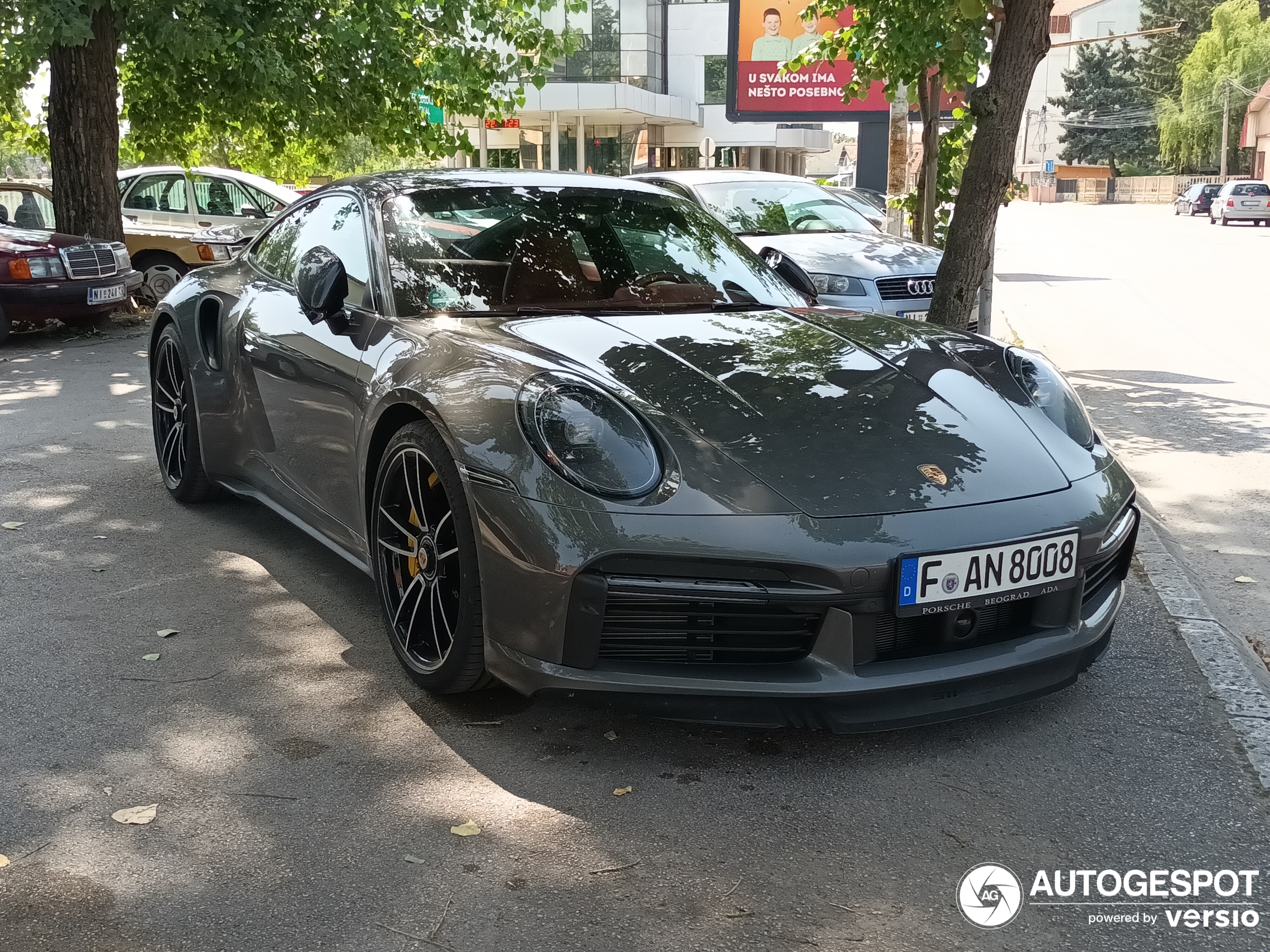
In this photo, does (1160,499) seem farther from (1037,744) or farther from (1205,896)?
(1205,896)

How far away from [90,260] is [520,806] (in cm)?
1029

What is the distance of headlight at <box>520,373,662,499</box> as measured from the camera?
9.72 feet

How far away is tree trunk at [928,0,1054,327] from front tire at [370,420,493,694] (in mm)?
4097

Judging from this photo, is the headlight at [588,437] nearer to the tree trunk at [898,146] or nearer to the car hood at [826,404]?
the car hood at [826,404]

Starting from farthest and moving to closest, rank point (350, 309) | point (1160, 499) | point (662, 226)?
point (1160, 499)
point (662, 226)
point (350, 309)

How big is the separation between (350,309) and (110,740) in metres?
1.47

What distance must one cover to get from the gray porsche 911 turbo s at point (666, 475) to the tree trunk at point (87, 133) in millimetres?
9342

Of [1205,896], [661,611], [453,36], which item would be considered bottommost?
[1205,896]

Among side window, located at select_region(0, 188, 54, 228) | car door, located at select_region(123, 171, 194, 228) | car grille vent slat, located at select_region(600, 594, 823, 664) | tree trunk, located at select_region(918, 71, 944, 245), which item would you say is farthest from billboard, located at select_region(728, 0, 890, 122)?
car grille vent slat, located at select_region(600, 594, 823, 664)

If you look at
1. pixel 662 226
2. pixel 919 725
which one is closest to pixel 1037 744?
pixel 919 725

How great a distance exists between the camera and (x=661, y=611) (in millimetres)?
2893

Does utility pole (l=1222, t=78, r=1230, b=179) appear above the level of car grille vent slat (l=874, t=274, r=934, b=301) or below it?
above

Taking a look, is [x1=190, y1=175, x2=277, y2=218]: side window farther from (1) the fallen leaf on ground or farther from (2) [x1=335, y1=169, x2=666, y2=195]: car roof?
(1) the fallen leaf on ground

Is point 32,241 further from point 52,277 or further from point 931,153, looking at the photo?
point 931,153
